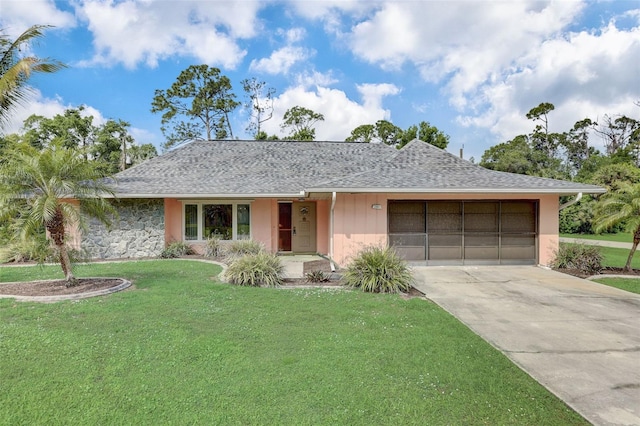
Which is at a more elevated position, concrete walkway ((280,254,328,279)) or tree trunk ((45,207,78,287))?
tree trunk ((45,207,78,287))

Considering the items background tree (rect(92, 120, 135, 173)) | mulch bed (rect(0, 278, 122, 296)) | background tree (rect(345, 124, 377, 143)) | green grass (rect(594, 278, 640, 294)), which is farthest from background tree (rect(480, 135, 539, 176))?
mulch bed (rect(0, 278, 122, 296))

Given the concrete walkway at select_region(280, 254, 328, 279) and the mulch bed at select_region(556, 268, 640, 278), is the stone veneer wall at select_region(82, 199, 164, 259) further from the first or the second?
the mulch bed at select_region(556, 268, 640, 278)

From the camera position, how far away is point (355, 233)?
35.0 ft

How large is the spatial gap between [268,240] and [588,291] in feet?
33.7

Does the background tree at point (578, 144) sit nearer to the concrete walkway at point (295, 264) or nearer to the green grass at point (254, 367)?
the concrete walkway at point (295, 264)

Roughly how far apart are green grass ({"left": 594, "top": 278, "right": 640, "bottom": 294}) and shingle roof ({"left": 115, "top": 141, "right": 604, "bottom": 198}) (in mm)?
2671

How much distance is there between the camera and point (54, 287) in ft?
24.9

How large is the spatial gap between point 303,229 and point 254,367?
10.7 metres

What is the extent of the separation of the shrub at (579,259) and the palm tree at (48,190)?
12.9 m

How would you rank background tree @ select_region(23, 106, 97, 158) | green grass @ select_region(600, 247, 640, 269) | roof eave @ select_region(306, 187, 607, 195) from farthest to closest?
background tree @ select_region(23, 106, 97, 158) → green grass @ select_region(600, 247, 640, 269) → roof eave @ select_region(306, 187, 607, 195)

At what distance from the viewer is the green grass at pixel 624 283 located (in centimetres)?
831

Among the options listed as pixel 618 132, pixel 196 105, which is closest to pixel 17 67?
pixel 196 105

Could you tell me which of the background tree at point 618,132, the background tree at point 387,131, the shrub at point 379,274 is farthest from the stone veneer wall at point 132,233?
the background tree at point 618,132

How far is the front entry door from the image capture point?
14.5 metres
